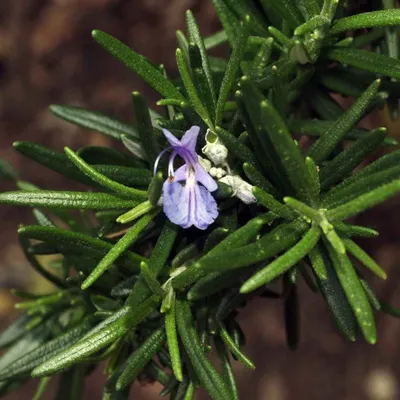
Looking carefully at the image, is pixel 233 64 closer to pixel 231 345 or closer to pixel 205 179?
pixel 205 179

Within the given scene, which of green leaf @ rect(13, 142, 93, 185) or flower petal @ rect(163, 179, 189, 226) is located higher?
green leaf @ rect(13, 142, 93, 185)

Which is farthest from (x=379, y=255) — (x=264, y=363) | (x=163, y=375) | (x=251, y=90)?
(x=251, y=90)

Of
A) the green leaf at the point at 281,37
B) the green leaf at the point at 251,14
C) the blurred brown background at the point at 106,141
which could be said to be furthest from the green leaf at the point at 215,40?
the blurred brown background at the point at 106,141

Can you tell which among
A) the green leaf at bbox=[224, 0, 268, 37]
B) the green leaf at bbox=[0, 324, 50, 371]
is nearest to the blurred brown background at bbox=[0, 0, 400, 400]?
the green leaf at bbox=[0, 324, 50, 371]

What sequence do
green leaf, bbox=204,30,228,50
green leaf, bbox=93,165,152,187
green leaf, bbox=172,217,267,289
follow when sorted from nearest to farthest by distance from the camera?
1. green leaf, bbox=172,217,267,289
2. green leaf, bbox=93,165,152,187
3. green leaf, bbox=204,30,228,50

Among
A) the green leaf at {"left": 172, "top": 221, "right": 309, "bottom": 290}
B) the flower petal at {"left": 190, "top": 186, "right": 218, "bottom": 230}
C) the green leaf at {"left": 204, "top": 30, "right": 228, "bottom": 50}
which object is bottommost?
the green leaf at {"left": 172, "top": 221, "right": 309, "bottom": 290}

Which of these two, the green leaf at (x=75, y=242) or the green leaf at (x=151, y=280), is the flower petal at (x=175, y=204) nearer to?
the green leaf at (x=151, y=280)

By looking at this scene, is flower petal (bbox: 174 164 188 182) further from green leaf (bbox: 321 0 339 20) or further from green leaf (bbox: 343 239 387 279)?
green leaf (bbox: 321 0 339 20)
